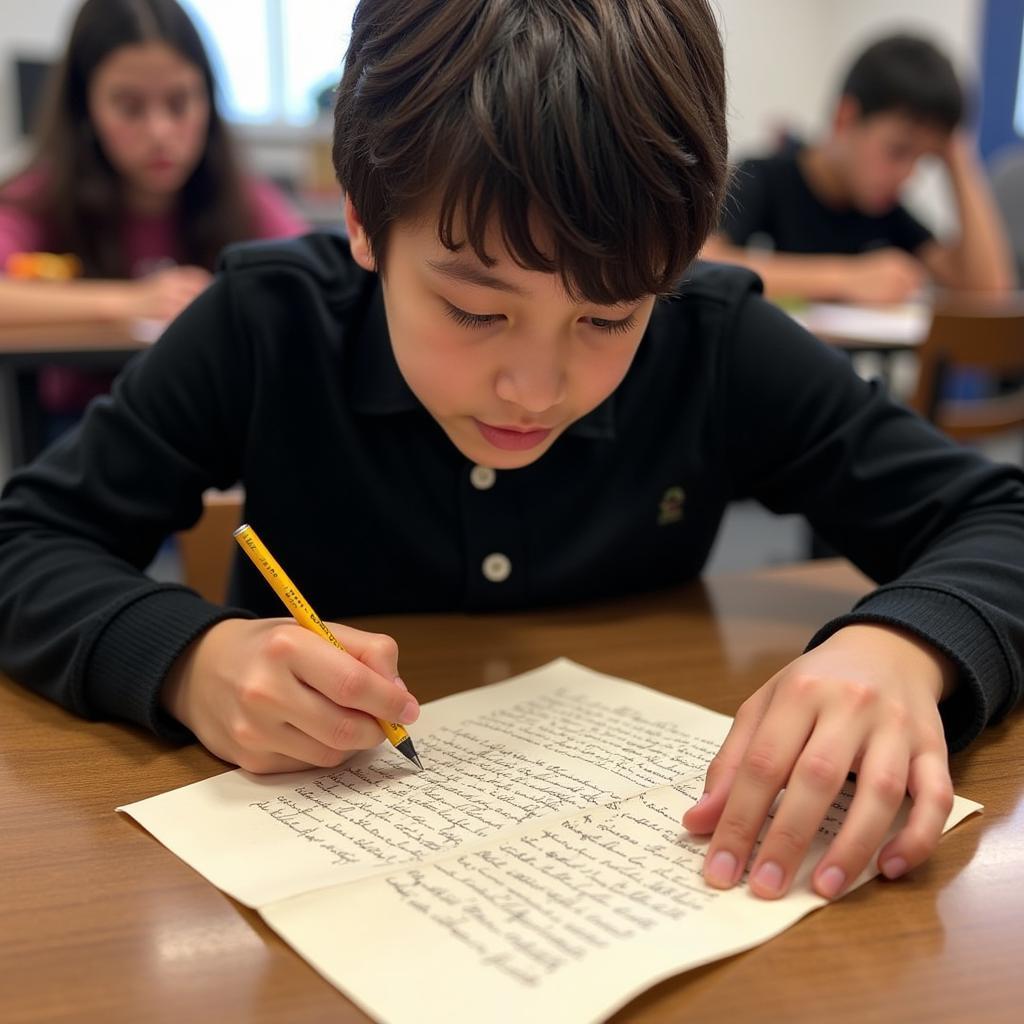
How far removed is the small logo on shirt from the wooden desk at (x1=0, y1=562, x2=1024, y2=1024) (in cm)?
32

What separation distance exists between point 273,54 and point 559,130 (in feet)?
16.5

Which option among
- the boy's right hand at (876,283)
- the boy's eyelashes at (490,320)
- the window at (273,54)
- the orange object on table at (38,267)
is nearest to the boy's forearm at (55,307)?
the orange object on table at (38,267)

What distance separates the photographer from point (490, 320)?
695 mm

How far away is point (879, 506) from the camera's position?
3.13 feet

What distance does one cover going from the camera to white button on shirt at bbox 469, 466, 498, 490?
37.4 inches

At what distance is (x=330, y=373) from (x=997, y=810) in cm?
62

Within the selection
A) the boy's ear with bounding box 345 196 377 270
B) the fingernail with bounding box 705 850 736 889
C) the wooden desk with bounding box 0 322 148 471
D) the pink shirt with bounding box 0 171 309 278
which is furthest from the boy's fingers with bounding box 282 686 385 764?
the pink shirt with bounding box 0 171 309 278

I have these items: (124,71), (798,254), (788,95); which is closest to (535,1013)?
(124,71)

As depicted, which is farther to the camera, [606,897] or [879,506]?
[879,506]

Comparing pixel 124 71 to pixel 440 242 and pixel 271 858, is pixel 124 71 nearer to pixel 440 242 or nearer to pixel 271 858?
pixel 440 242

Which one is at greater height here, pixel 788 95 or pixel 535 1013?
pixel 788 95

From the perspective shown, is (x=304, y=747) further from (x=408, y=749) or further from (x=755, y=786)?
(x=755, y=786)

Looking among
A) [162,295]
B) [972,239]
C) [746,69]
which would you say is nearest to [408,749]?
[162,295]

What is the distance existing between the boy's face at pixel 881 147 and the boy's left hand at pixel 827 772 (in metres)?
2.70
